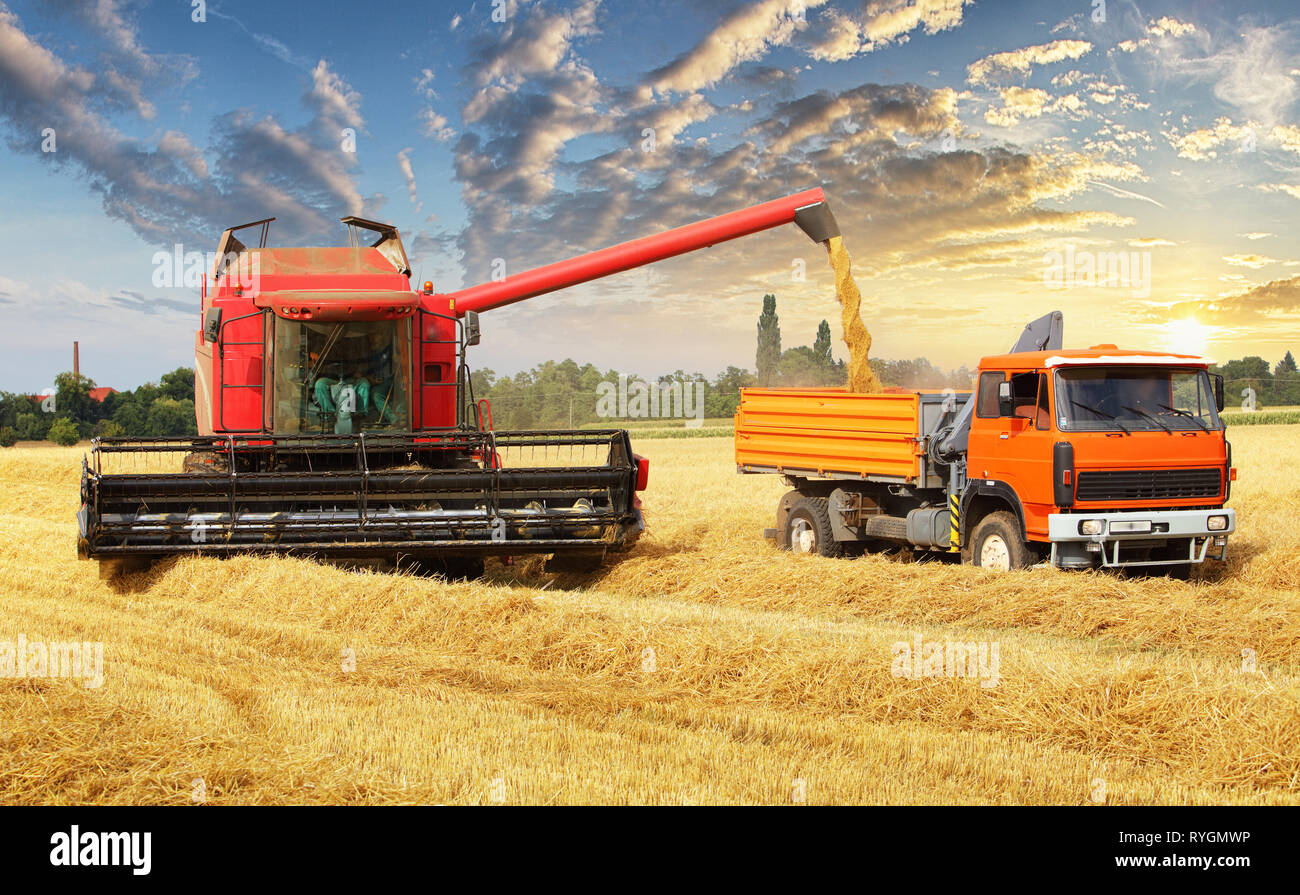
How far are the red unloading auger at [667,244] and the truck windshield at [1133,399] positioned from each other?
160 inches

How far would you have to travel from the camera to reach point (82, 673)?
21.1ft

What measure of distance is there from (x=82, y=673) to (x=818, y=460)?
8707 millimetres

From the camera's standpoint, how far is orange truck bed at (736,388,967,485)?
12.0 metres

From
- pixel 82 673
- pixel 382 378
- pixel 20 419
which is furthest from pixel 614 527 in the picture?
pixel 20 419

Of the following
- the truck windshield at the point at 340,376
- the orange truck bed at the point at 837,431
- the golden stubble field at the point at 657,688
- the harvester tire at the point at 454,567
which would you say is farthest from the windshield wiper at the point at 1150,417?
the truck windshield at the point at 340,376

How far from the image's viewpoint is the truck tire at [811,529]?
43.2 ft

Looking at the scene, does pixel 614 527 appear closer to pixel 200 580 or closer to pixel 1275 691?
pixel 200 580

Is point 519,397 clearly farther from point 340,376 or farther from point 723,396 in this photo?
point 340,376

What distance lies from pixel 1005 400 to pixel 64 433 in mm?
55601

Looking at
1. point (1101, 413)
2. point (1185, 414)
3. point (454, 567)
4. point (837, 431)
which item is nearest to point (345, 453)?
point (454, 567)

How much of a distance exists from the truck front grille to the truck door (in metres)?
0.35

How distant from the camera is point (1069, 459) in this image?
9828 millimetres

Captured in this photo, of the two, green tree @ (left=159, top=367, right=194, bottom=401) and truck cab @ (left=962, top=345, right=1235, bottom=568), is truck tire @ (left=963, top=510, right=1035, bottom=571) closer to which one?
truck cab @ (left=962, top=345, right=1235, bottom=568)

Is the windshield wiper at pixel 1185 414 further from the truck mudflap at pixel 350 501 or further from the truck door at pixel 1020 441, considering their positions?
the truck mudflap at pixel 350 501
